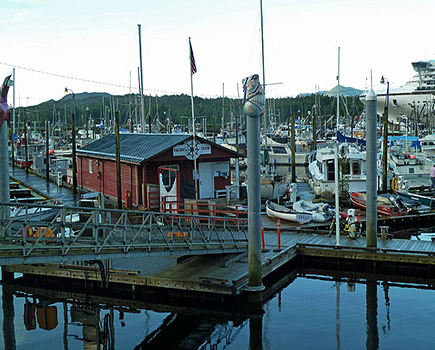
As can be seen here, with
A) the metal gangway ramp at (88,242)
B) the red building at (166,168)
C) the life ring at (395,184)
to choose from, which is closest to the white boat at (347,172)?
the life ring at (395,184)

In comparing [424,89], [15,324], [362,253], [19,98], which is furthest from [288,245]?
[424,89]

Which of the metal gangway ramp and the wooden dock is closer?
the metal gangway ramp

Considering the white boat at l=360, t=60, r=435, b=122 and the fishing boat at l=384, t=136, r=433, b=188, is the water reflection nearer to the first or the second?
the fishing boat at l=384, t=136, r=433, b=188

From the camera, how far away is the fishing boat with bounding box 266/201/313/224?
87.7ft

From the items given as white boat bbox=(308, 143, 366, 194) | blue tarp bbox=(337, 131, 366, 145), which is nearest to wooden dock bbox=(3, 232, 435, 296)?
blue tarp bbox=(337, 131, 366, 145)

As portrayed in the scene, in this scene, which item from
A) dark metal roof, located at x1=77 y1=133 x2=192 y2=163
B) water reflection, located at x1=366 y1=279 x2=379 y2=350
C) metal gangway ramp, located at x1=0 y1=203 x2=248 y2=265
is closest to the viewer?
metal gangway ramp, located at x1=0 y1=203 x2=248 y2=265

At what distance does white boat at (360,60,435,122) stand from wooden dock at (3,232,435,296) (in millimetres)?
89204

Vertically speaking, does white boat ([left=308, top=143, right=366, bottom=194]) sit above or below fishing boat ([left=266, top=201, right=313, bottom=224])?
above

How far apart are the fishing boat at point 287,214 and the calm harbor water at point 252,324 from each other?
23.6 feet

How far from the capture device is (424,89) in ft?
389

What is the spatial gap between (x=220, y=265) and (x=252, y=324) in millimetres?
3179

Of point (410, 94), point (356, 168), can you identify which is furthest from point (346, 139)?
point (410, 94)

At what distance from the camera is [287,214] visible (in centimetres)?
2730

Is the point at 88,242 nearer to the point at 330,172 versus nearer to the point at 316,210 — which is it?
the point at 316,210
